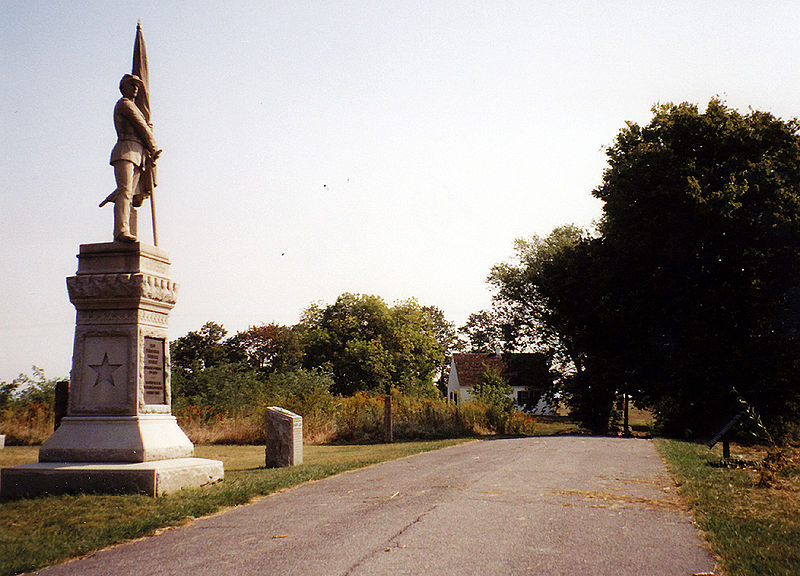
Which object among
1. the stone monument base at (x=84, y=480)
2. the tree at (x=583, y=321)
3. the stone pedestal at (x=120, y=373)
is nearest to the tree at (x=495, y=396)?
the tree at (x=583, y=321)

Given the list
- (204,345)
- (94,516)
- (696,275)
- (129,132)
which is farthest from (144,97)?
(204,345)

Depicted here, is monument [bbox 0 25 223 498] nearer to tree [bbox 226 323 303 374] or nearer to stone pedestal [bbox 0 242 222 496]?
stone pedestal [bbox 0 242 222 496]

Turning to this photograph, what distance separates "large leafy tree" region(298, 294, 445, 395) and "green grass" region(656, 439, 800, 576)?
2742 centimetres

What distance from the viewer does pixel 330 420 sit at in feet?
69.8

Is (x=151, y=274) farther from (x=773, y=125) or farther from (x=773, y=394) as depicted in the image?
(x=773, y=125)

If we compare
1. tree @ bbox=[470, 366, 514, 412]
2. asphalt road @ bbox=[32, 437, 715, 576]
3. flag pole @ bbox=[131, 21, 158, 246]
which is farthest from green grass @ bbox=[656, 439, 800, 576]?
tree @ bbox=[470, 366, 514, 412]

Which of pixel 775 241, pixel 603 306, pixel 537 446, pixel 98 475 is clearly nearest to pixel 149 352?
pixel 98 475

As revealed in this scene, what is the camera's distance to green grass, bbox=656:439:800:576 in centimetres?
497

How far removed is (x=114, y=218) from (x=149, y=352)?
2061 millimetres

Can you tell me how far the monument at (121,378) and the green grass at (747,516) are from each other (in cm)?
617

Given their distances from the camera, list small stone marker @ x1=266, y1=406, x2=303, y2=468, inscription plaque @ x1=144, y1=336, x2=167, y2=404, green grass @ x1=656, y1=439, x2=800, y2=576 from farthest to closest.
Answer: small stone marker @ x1=266, y1=406, x2=303, y2=468
inscription plaque @ x1=144, y1=336, x2=167, y2=404
green grass @ x1=656, y1=439, x2=800, y2=576

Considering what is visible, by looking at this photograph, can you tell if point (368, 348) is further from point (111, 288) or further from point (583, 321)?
point (111, 288)

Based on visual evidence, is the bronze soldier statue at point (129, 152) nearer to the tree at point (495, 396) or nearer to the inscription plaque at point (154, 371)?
the inscription plaque at point (154, 371)

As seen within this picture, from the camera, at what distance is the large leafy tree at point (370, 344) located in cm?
3944
